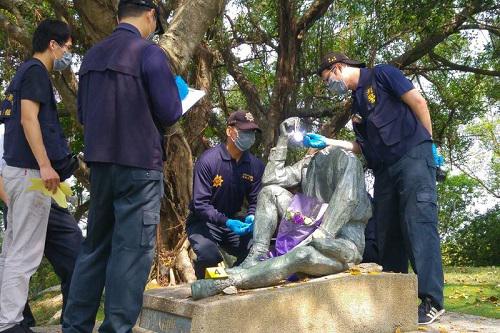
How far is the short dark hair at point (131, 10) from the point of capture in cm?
326

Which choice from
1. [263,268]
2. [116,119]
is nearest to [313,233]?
[263,268]

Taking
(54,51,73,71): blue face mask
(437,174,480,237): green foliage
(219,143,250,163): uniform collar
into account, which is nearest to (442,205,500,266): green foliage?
(437,174,480,237): green foliage

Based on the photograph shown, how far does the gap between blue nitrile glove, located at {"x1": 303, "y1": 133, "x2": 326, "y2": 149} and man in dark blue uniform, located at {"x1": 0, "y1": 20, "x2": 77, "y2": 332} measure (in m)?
1.58

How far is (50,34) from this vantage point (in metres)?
4.01

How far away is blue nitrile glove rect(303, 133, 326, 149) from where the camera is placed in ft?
14.1

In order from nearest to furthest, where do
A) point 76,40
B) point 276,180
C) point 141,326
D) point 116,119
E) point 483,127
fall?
point 116,119
point 141,326
point 276,180
point 76,40
point 483,127

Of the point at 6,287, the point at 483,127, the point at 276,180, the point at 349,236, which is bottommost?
the point at 6,287

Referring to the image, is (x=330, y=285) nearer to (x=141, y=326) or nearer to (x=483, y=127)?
(x=141, y=326)

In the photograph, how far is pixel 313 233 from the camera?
4000mm

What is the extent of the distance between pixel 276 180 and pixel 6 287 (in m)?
1.86

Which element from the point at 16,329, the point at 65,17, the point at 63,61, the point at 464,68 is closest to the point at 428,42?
the point at 464,68

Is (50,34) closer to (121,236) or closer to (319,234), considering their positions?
(121,236)

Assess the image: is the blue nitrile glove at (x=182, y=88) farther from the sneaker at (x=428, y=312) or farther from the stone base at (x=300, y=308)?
the sneaker at (x=428, y=312)

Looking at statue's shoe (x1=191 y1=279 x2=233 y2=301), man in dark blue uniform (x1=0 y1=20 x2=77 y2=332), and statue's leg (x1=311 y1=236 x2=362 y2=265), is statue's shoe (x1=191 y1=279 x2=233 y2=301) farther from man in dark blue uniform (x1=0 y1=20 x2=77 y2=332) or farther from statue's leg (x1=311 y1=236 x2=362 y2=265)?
man in dark blue uniform (x1=0 y1=20 x2=77 y2=332)
